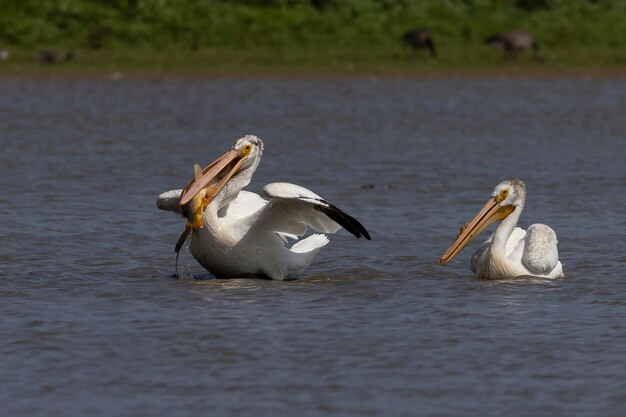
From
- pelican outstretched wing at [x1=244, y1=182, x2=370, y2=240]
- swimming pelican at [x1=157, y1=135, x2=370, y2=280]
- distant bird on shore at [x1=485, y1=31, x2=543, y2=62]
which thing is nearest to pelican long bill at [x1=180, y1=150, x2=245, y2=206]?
swimming pelican at [x1=157, y1=135, x2=370, y2=280]

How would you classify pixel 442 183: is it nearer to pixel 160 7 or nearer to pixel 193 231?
pixel 193 231

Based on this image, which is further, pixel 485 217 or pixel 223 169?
pixel 485 217

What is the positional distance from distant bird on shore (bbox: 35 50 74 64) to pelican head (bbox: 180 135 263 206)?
755 inches

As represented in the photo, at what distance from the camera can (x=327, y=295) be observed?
8062 mm

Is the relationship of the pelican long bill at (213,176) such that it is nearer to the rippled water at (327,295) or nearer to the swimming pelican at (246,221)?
the swimming pelican at (246,221)

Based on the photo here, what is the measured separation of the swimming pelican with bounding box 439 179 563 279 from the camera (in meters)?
8.35

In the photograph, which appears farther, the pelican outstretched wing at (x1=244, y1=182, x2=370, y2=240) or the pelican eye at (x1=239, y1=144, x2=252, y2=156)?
the pelican eye at (x1=239, y1=144, x2=252, y2=156)

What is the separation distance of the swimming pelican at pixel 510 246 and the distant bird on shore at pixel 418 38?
62.1ft

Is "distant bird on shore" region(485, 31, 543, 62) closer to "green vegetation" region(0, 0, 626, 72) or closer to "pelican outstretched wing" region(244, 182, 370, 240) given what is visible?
"green vegetation" region(0, 0, 626, 72)

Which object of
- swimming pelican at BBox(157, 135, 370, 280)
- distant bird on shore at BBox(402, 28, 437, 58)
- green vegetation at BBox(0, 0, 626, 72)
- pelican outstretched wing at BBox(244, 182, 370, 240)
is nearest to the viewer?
pelican outstretched wing at BBox(244, 182, 370, 240)

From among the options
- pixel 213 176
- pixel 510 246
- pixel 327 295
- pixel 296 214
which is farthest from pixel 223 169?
pixel 510 246

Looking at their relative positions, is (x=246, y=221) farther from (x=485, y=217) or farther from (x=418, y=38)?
(x=418, y=38)

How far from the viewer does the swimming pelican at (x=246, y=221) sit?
26.7ft

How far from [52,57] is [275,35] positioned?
438 cm
